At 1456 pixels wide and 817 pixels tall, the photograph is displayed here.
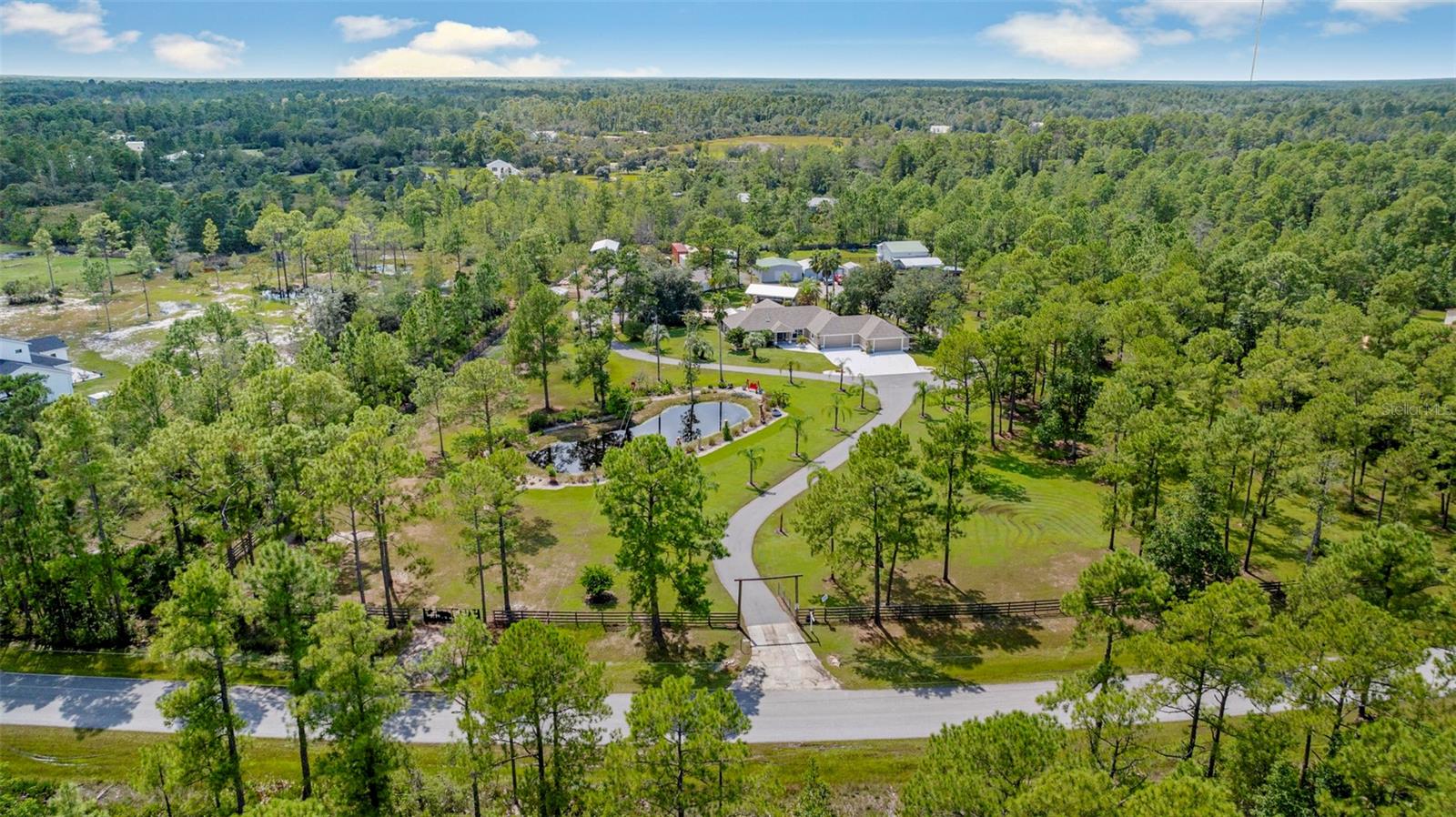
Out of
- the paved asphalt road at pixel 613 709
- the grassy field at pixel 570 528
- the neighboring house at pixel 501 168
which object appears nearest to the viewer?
the paved asphalt road at pixel 613 709

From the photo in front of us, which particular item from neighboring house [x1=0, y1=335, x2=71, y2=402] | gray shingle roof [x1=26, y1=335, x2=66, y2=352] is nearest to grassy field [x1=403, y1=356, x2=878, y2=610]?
neighboring house [x1=0, y1=335, x2=71, y2=402]

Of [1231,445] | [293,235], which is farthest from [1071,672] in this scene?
[293,235]

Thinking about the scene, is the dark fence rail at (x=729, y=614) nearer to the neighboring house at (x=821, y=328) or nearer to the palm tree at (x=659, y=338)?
the palm tree at (x=659, y=338)

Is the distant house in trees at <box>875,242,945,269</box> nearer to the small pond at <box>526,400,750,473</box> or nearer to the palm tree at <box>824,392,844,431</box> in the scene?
the palm tree at <box>824,392,844,431</box>

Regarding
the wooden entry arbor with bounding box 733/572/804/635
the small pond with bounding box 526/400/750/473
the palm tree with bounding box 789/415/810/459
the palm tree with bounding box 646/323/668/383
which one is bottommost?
the wooden entry arbor with bounding box 733/572/804/635

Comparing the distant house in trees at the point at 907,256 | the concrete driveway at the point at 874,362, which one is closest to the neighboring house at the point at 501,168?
the distant house in trees at the point at 907,256

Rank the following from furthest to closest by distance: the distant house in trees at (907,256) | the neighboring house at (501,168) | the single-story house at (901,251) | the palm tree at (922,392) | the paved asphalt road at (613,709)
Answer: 1. the neighboring house at (501,168)
2. the single-story house at (901,251)
3. the distant house in trees at (907,256)
4. the palm tree at (922,392)
5. the paved asphalt road at (613,709)
